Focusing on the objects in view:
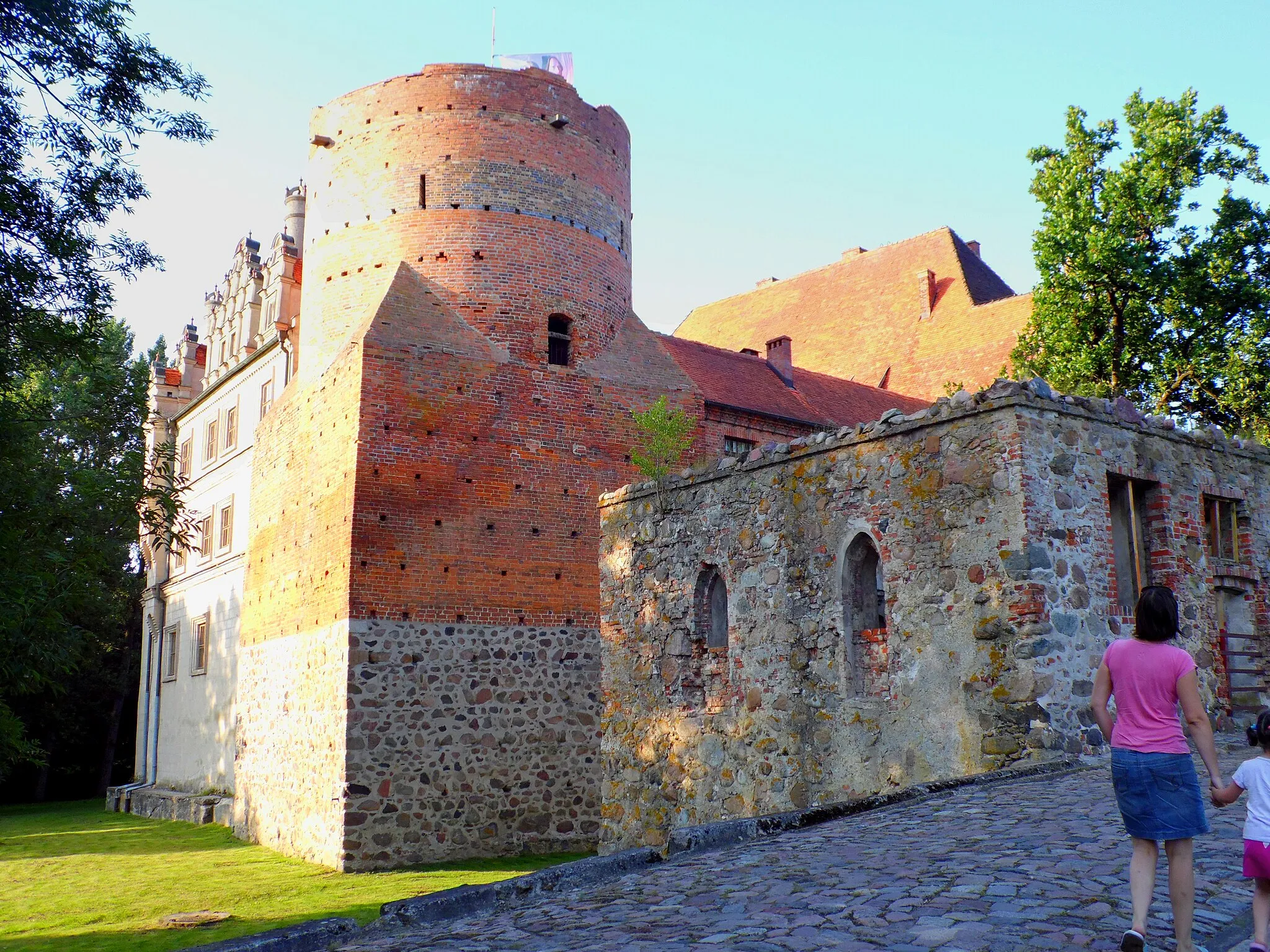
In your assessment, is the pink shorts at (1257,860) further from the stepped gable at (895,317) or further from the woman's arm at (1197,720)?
the stepped gable at (895,317)

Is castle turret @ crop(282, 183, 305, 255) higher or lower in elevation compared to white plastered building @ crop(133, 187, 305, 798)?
higher

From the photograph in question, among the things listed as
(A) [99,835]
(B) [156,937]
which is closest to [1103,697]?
(B) [156,937]

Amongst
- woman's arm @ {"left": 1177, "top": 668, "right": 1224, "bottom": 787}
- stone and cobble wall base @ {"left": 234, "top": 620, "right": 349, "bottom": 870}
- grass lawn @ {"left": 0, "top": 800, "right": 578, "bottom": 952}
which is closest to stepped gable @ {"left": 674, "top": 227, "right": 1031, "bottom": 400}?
stone and cobble wall base @ {"left": 234, "top": 620, "right": 349, "bottom": 870}

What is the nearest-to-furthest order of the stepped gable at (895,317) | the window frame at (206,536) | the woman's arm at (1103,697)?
the woman's arm at (1103,697) < the window frame at (206,536) < the stepped gable at (895,317)

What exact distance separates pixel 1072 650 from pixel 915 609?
136 centimetres

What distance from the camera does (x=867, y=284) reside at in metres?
35.6

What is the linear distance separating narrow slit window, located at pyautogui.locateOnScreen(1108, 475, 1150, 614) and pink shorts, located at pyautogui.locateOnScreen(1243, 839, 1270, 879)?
237 inches

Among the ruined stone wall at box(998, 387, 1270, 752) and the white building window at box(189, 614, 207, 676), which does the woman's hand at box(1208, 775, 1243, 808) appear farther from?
the white building window at box(189, 614, 207, 676)

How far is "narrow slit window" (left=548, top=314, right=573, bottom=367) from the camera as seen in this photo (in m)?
19.2

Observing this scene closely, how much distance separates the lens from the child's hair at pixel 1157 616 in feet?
15.6

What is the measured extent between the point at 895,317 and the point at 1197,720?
2998cm

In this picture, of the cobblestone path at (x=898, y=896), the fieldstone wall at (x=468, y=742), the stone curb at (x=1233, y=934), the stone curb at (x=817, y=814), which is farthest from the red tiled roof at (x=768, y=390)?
the stone curb at (x=1233, y=934)

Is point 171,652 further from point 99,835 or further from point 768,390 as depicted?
point 768,390

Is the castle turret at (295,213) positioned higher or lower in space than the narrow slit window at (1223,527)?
higher
